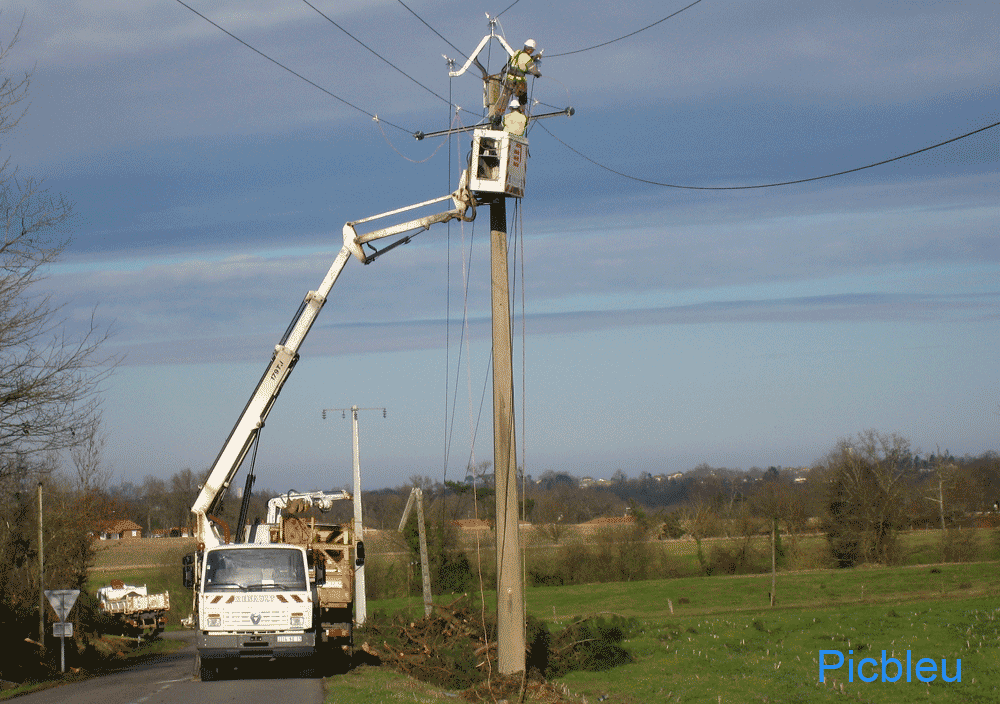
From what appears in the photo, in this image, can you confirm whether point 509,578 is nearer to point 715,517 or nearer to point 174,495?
point 715,517

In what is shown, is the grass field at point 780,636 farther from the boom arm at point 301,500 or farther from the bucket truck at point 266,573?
the boom arm at point 301,500

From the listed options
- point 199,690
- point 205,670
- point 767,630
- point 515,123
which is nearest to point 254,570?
point 199,690

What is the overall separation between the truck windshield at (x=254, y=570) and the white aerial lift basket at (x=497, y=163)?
7740 mm

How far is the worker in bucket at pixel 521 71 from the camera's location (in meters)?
17.2

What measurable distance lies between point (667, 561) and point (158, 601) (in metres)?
35.7

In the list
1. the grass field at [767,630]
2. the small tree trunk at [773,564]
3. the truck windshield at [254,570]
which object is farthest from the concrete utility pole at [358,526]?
the small tree trunk at [773,564]

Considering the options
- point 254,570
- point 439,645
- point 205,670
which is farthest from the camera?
point 439,645

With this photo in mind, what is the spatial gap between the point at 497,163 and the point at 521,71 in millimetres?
1714

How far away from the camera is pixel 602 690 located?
23.5 m

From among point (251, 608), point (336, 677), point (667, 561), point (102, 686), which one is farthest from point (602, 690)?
point (667, 561)

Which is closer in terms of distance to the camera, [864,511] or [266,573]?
[266,573]

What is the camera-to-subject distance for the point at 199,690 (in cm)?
1698

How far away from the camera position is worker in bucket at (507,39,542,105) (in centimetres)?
1716

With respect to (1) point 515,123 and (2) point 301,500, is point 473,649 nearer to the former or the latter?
(2) point 301,500
